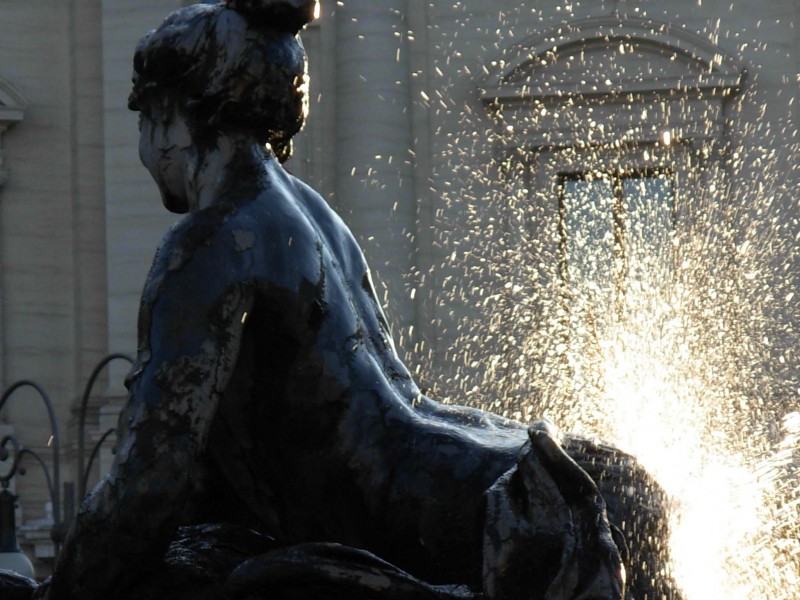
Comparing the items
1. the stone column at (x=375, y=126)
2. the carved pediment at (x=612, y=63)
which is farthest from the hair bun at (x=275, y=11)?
the carved pediment at (x=612, y=63)

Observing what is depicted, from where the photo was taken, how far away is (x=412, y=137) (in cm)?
2117

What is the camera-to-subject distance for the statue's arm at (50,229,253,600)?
2684 millimetres

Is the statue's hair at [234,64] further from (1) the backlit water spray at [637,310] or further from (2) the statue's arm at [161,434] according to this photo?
(1) the backlit water spray at [637,310]

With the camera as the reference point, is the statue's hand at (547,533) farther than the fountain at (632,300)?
No

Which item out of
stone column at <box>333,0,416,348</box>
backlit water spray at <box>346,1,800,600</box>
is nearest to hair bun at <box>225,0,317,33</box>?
backlit water spray at <box>346,1,800,600</box>

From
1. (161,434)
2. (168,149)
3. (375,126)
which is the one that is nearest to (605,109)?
(375,126)

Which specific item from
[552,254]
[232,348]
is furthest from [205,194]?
[552,254]

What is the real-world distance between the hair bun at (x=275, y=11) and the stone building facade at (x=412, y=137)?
17179 mm

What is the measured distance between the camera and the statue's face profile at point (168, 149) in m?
3.00

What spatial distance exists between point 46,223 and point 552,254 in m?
4.98

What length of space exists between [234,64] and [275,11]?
9 cm

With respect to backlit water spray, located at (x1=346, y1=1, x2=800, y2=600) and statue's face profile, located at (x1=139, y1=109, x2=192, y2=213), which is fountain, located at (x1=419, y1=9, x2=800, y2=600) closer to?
backlit water spray, located at (x1=346, y1=1, x2=800, y2=600)

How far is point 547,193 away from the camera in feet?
66.6

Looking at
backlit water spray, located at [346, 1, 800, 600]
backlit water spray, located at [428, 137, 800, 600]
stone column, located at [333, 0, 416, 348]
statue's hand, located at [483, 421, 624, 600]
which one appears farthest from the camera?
stone column, located at [333, 0, 416, 348]
